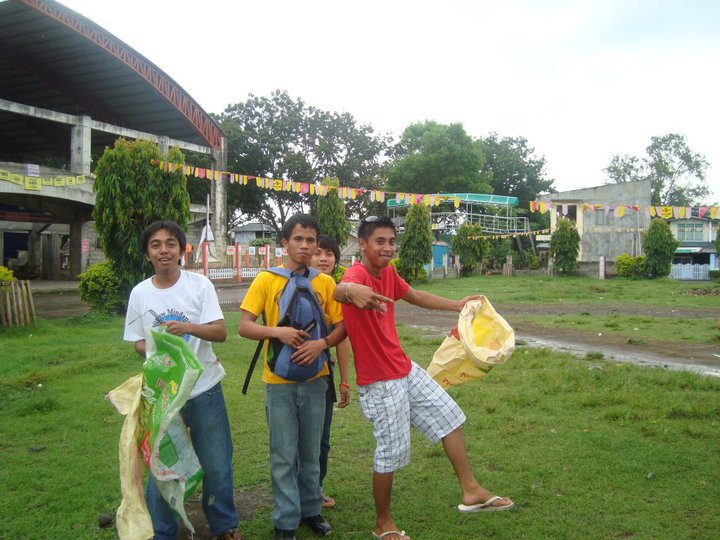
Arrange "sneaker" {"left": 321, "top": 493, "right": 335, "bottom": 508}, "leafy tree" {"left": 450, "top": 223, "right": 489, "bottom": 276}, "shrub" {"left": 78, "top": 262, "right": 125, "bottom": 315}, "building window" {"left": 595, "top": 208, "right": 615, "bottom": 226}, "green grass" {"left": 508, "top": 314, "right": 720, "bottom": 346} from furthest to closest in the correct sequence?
"building window" {"left": 595, "top": 208, "right": 615, "bottom": 226}
"leafy tree" {"left": 450, "top": 223, "right": 489, "bottom": 276}
"shrub" {"left": 78, "top": 262, "right": 125, "bottom": 315}
"green grass" {"left": 508, "top": 314, "right": 720, "bottom": 346}
"sneaker" {"left": 321, "top": 493, "right": 335, "bottom": 508}

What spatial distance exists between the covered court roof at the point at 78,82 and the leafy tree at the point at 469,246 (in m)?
13.5

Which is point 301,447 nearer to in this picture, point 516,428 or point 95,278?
point 516,428

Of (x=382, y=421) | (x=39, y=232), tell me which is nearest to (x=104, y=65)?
(x=39, y=232)

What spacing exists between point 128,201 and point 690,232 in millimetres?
36994

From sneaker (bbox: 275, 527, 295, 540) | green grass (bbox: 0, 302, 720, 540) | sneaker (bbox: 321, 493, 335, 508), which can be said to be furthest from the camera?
sneaker (bbox: 321, 493, 335, 508)

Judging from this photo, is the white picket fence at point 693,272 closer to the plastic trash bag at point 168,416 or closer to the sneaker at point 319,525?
the sneaker at point 319,525

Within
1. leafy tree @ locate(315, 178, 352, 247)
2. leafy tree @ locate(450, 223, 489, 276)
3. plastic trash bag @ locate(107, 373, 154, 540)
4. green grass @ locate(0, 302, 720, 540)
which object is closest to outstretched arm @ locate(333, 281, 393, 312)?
plastic trash bag @ locate(107, 373, 154, 540)

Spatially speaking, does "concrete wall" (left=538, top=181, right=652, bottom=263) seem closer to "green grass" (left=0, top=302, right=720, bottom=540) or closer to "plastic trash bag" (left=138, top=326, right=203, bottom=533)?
"green grass" (left=0, top=302, right=720, bottom=540)

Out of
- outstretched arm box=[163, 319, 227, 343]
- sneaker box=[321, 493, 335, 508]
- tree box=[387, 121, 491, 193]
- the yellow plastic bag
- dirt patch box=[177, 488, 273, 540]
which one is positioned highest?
tree box=[387, 121, 491, 193]

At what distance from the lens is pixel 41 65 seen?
26.5m

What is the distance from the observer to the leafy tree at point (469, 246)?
32.6 meters

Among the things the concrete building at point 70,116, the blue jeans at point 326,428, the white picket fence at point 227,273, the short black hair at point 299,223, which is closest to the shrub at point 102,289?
the concrete building at point 70,116

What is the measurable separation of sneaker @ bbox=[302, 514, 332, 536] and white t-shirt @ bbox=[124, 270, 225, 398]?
0.94 metres

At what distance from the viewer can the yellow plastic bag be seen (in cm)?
354
